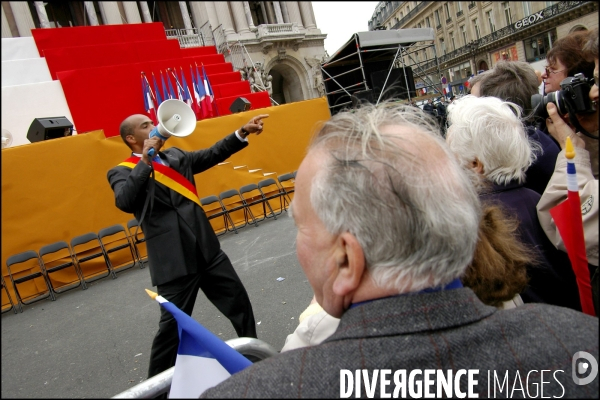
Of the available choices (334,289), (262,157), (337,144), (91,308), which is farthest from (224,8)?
(262,157)

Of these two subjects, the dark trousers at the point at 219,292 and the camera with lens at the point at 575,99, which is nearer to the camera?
the camera with lens at the point at 575,99

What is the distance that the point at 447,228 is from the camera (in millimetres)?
734

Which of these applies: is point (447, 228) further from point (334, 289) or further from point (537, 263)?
point (537, 263)

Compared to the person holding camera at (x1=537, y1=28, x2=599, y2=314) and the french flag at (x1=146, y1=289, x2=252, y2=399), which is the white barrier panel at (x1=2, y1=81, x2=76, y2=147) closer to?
the french flag at (x1=146, y1=289, x2=252, y2=399)

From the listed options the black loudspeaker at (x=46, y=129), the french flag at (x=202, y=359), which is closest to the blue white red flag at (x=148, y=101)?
the black loudspeaker at (x=46, y=129)

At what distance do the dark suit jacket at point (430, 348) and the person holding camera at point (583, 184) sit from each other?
452 mm

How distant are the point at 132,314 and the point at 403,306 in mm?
3576

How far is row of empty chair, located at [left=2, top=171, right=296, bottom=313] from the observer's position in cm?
482

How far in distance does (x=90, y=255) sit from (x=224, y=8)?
211 inches

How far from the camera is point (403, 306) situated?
27.8 inches

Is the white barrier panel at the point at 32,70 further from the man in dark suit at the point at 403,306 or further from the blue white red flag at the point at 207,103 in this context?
the man in dark suit at the point at 403,306

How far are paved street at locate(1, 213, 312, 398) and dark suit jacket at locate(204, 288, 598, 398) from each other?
1.06 feet

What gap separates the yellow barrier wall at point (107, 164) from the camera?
14.1 feet

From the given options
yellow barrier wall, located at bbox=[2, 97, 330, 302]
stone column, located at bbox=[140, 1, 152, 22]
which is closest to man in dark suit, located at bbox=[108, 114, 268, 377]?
yellow barrier wall, located at bbox=[2, 97, 330, 302]
